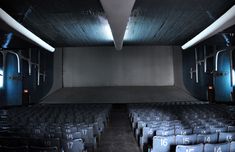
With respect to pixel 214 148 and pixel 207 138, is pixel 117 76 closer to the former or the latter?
pixel 207 138

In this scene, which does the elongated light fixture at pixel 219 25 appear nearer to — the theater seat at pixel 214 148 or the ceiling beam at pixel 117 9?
the ceiling beam at pixel 117 9

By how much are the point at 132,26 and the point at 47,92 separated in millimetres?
11010

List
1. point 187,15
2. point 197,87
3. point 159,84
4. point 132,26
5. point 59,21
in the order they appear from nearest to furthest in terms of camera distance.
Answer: point 187,15
point 59,21
point 132,26
point 197,87
point 159,84

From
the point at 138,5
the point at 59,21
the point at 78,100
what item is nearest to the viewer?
the point at 138,5

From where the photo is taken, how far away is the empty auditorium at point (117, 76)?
4.80 meters

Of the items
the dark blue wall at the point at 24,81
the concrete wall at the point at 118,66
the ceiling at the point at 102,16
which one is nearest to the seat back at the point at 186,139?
the ceiling at the point at 102,16

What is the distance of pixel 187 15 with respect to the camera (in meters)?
10.5

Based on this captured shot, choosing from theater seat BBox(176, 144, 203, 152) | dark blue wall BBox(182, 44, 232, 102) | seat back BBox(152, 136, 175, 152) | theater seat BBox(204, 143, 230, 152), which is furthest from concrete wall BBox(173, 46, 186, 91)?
theater seat BBox(176, 144, 203, 152)

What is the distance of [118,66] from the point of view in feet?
69.9

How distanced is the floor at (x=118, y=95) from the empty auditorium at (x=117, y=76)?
0.08m

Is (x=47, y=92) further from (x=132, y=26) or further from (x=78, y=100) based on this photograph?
(x=132, y=26)

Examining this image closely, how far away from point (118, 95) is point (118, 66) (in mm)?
3575

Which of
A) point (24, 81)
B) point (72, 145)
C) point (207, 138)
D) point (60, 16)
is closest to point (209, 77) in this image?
point (60, 16)

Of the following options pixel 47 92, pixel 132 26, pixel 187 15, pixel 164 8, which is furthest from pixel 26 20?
Answer: pixel 47 92
